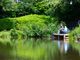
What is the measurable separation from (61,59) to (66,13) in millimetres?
20551

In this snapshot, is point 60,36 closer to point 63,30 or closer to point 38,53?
point 63,30

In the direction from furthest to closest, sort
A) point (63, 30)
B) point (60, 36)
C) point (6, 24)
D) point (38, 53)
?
point (6, 24), point (63, 30), point (60, 36), point (38, 53)

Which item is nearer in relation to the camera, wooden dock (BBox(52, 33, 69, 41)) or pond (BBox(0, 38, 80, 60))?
pond (BBox(0, 38, 80, 60))

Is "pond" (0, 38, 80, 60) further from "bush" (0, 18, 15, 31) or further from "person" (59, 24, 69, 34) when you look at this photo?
"bush" (0, 18, 15, 31)

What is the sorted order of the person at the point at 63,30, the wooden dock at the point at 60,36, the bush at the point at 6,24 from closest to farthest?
the wooden dock at the point at 60,36 < the person at the point at 63,30 < the bush at the point at 6,24

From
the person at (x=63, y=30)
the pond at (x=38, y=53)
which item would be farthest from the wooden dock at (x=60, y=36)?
the pond at (x=38, y=53)

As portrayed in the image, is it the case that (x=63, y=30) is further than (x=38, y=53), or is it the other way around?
(x=63, y=30)

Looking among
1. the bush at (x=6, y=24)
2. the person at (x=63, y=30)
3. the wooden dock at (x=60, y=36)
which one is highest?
the bush at (x=6, y=24)

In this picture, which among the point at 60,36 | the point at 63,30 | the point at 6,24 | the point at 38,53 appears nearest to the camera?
the point at 38,53

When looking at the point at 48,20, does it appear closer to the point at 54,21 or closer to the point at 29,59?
the point at 54,21

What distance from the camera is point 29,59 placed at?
50.6 feet

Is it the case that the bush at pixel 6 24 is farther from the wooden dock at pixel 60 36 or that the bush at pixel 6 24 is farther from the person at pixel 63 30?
Result: the person at pixel 63 30

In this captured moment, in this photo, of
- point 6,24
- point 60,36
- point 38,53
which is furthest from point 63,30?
point 38,53

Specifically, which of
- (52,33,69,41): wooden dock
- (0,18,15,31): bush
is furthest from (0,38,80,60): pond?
(0,18,15,31): bush
